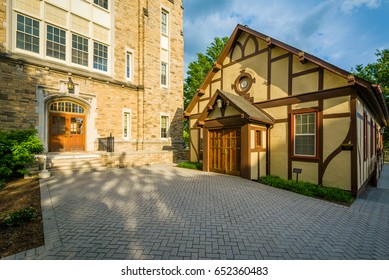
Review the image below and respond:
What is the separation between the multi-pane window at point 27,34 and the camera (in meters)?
10.6

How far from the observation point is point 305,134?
8.13m

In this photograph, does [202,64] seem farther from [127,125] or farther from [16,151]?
[16,151]

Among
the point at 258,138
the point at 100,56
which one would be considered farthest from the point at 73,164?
the point at 258,138

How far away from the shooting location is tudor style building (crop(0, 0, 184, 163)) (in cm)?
1050

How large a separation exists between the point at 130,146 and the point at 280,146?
439 inches

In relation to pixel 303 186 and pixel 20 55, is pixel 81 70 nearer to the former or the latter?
pixel 20 55

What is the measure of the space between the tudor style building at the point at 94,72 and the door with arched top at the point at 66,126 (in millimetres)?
55

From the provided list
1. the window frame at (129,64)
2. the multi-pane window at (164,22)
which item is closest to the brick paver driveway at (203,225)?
the window frame at (129,64)

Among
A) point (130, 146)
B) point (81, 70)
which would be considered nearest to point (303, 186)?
point (130, 146)

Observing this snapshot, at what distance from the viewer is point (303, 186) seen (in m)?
7.14

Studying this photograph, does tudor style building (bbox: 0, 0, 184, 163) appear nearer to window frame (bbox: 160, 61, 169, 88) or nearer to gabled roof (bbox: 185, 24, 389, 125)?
window frame (bbox: 160, 61, 169, 88)

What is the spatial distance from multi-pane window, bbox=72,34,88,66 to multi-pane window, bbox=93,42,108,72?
58 cm

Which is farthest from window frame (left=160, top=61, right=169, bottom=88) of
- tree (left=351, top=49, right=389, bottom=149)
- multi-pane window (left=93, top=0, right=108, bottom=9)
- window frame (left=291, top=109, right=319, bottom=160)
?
tree (left=351, top=49, right=389, bottom=149)

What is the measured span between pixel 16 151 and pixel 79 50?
8656 millimetres
